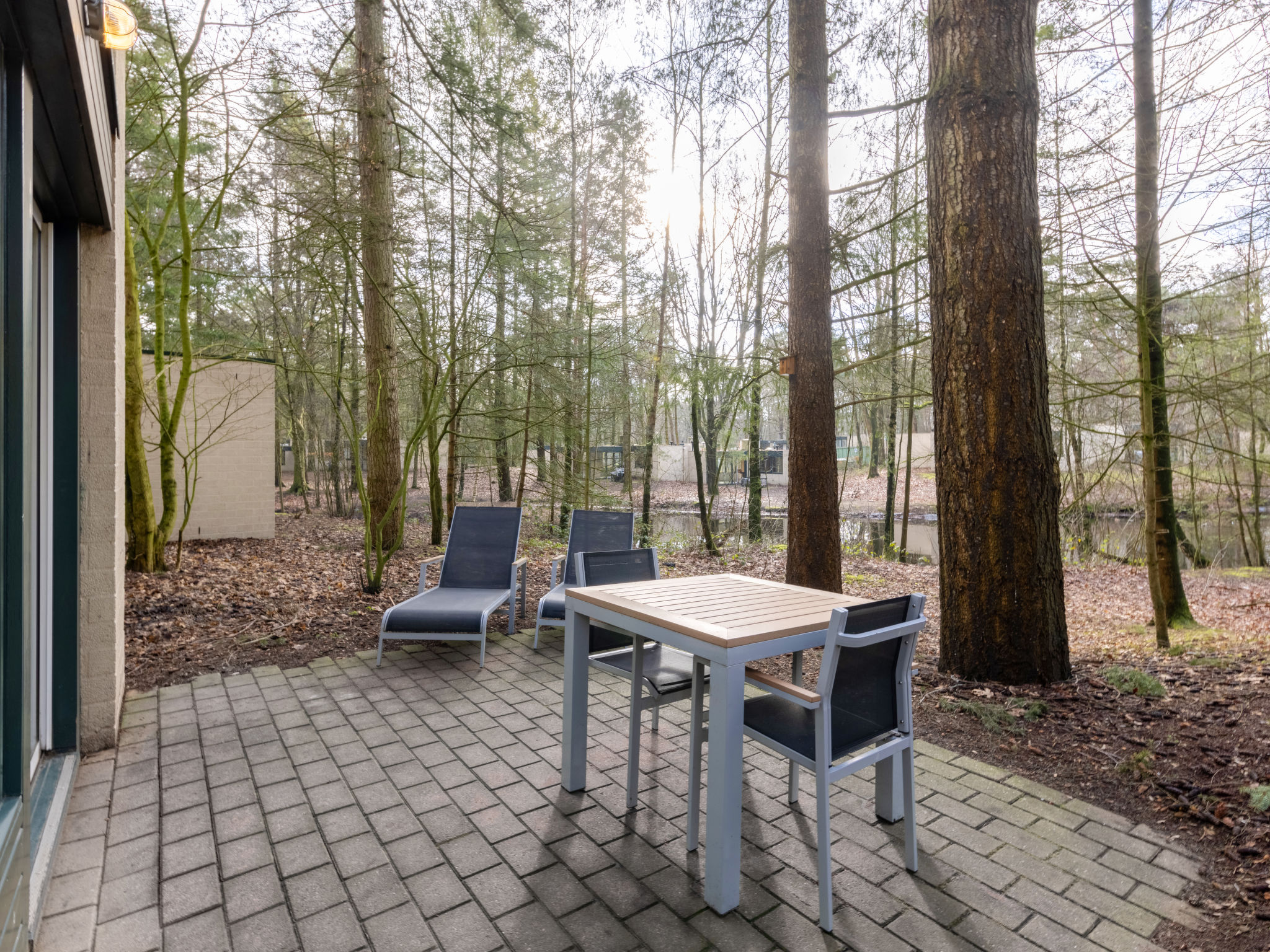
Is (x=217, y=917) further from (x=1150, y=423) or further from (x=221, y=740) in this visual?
(x=1150, y=423)

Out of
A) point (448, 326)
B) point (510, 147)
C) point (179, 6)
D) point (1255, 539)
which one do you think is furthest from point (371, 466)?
point (1255, 539)

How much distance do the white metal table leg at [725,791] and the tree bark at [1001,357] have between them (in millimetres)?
2306

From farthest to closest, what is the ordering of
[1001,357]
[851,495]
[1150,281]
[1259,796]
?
[851,495] → [1150,281] → [1001,357] → [1259,796]

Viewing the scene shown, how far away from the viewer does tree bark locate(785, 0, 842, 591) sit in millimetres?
5168

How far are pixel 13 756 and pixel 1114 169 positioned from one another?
22.6 ft

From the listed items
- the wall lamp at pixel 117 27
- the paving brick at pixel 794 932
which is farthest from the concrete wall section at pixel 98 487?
the paving brick at pixel 794 932

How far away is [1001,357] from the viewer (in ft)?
11.5

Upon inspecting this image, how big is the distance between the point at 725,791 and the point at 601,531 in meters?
3.55

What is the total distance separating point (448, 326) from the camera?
794cm

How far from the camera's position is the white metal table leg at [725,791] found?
1909 mm

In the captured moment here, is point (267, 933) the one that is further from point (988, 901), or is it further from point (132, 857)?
point (988, 901)

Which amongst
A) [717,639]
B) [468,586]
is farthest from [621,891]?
[468,586]

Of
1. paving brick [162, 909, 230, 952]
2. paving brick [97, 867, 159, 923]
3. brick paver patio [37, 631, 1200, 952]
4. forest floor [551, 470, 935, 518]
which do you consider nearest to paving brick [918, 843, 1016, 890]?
brick paver patio [37, 631, 1200, 952]

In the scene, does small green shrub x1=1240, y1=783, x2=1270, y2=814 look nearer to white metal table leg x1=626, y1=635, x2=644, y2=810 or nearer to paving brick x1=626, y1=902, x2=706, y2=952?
paving brick x1=626, y1=902, x2=706, y2=952
